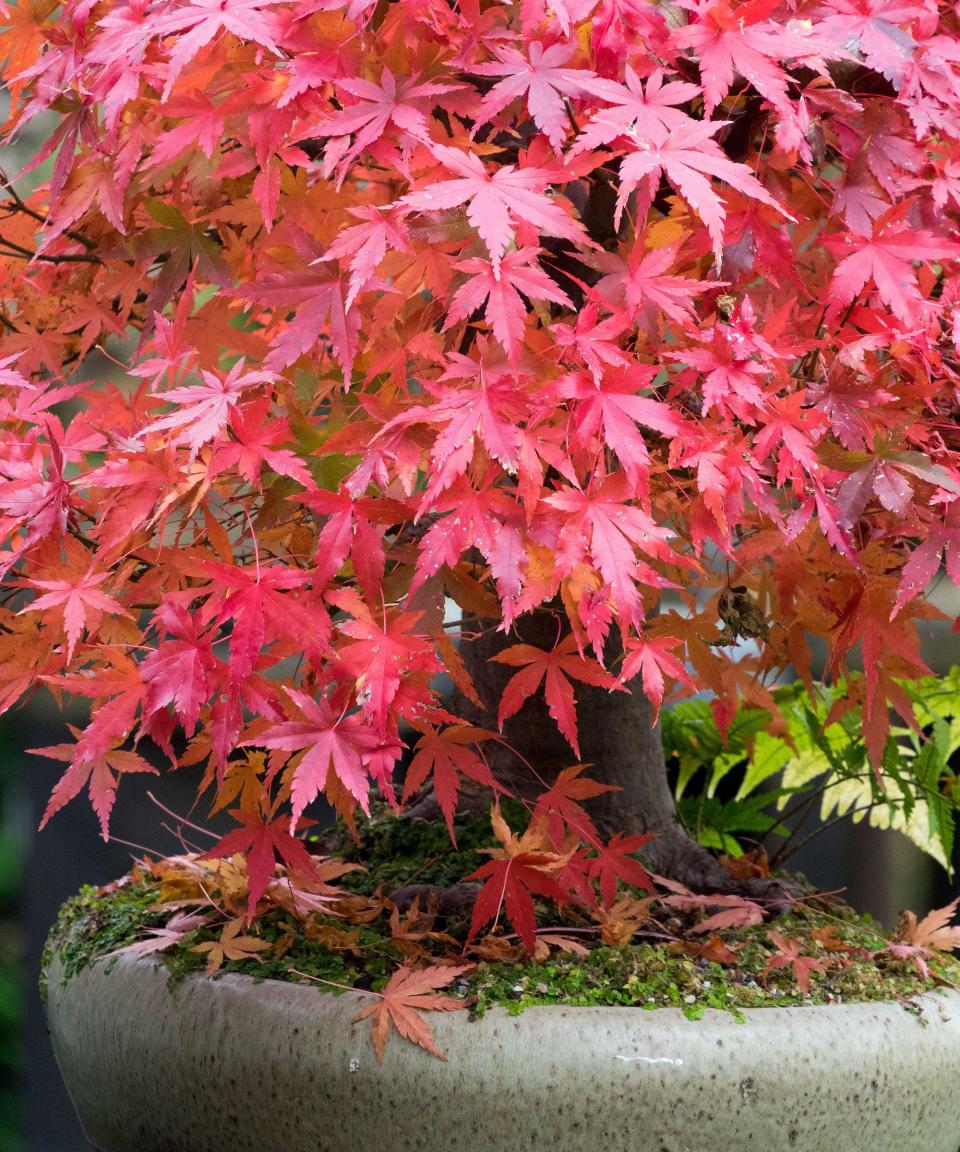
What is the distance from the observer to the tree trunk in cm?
127

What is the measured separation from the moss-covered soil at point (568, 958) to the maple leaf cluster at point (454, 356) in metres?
0.08

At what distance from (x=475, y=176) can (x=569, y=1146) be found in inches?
25.3

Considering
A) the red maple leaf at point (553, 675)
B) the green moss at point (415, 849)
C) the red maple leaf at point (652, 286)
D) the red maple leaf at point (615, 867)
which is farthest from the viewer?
the green moss at point (415, 849)

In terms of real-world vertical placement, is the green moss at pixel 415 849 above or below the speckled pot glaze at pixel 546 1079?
below

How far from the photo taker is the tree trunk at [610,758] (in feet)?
4.16

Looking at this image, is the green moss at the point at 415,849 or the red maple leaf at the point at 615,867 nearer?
the red maple leaf at the point at 615,867

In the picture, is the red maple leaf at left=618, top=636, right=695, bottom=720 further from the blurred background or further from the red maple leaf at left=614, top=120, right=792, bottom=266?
the blurred background

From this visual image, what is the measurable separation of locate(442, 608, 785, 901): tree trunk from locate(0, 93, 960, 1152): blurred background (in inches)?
25.0

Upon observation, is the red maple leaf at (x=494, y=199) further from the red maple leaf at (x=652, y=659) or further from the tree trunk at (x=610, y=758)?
the tree trunk at (x=610, y=758)

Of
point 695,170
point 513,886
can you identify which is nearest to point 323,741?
point 513,886

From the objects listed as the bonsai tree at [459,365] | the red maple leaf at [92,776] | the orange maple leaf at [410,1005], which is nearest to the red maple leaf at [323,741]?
the bonsai tree at [459,365]

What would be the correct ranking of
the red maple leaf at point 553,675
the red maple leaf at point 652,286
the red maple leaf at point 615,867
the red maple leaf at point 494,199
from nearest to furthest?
the red maple leaf at point 494,199
the red maple leaf at point 652,286
the red maple leaf at point 553,675
the red maple leaf at point 615,867

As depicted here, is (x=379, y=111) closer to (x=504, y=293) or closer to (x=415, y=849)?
(x=504, y=293)

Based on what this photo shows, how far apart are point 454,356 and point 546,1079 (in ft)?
1.63
